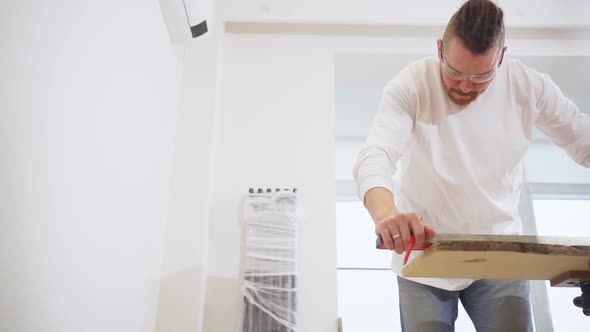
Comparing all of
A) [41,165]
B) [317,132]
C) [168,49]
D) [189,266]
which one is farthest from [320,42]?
[41,165]

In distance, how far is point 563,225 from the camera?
3150 mm

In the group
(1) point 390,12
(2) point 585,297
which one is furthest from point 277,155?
(2) point 585,297

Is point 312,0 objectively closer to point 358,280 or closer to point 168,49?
point 168,49

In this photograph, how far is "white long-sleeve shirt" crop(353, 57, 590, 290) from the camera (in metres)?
1.26

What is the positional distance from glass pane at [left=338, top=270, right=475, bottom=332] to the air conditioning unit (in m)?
1.87

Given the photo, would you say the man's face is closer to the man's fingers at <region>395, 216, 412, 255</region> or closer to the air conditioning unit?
the man's fingers at <region>395, 216, 412, 255</region>

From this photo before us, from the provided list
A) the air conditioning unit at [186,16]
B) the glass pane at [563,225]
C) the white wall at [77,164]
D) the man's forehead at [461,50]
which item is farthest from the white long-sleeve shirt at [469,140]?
the glass pane at [563,225]

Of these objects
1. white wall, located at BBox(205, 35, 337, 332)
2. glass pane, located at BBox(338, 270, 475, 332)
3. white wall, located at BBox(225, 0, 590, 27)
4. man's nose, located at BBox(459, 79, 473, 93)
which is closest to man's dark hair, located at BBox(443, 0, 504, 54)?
man's nose, located at BBox(459, 79, 473, 93)

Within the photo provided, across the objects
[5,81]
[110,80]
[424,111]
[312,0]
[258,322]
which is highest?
[312,0]

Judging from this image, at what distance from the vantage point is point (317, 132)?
2.46 m

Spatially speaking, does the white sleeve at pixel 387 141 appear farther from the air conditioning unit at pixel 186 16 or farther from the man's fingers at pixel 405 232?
the air conditioning unit at pixel 186 16

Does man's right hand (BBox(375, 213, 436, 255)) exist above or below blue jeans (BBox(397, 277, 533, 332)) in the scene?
above

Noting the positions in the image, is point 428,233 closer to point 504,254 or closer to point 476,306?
point 504,254

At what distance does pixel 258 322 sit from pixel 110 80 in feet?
4.02
